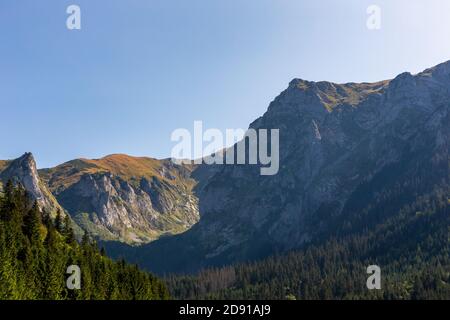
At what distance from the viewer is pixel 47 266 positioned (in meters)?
110

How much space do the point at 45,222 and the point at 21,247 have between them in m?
49.9

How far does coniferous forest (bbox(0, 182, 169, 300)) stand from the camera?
101 meters

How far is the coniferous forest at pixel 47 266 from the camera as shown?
101 m

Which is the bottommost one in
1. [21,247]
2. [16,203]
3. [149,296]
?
[149,296]

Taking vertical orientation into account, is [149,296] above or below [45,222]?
below
